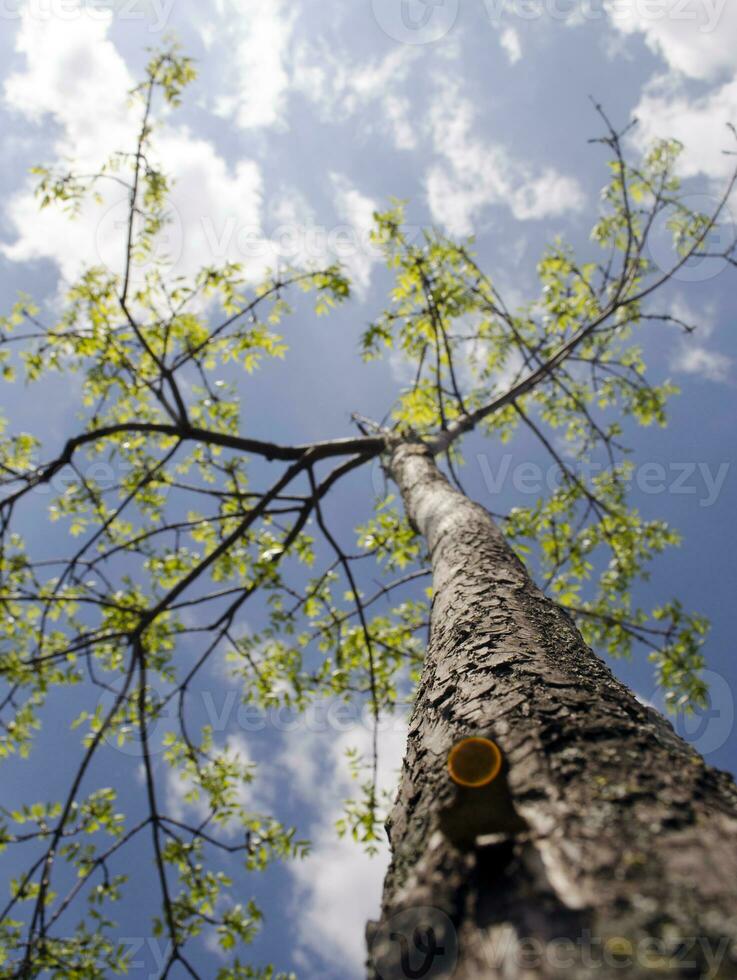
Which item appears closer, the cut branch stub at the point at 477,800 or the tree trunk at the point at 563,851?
the tree trunk at the point at 563,851

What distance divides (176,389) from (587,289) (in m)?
4.23

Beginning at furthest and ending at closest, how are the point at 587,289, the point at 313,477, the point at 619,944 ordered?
the point at 587,289 < the point at 313,477 < the point at 619,944

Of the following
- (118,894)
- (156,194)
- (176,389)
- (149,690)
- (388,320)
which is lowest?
(118,894)

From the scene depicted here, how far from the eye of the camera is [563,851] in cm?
62

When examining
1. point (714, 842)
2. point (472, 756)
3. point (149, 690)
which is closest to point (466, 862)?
point (472, 756)

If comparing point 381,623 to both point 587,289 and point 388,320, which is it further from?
point 587,289

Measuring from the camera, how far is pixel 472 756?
617 millimetres

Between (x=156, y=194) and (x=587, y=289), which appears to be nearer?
(x=156, y=194)

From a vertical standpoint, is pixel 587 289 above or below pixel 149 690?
above

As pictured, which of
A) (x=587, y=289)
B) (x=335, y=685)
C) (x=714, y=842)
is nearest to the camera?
(x=714, y=842)

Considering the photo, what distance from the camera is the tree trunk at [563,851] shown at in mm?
504

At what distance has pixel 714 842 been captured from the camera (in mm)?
614

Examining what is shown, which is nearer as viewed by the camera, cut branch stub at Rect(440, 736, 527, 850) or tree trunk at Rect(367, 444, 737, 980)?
tree trunk at Rect(367, 444, 737, 980)

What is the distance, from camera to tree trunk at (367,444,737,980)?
0.50m
